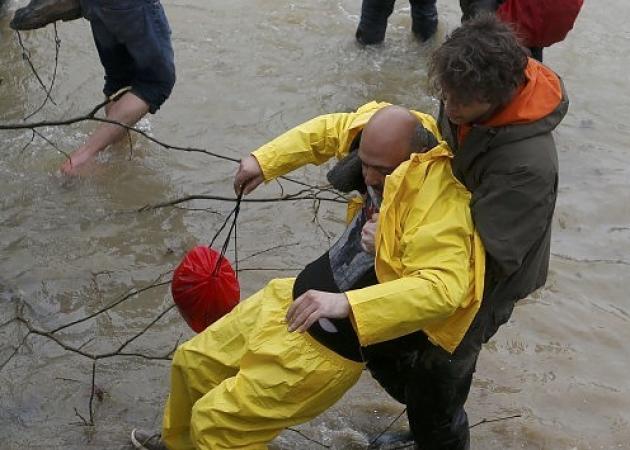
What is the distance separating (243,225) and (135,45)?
A: 3.74 ft

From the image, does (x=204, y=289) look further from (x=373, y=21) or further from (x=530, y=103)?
(x=373, y=21)

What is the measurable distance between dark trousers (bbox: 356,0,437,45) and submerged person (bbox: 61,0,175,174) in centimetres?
223

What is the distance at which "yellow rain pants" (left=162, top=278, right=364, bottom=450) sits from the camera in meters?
2.85

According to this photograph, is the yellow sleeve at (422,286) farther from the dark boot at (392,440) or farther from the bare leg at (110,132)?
the bare leg at (110,132)

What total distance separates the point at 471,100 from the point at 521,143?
19 cm

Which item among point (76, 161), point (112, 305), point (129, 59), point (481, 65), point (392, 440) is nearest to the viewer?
point (481, 65)

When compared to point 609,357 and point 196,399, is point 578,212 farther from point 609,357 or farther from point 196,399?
point 196,399

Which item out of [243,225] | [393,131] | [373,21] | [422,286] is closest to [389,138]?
[393,131]

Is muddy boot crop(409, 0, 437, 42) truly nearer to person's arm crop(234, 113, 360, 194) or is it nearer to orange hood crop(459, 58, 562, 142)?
person's arm crop(234, 113, 360, 194)

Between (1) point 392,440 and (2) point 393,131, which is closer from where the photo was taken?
(2) point 393,131

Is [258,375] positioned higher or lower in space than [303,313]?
lower

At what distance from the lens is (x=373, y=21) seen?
6980mm

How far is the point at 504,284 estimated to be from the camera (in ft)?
9.17

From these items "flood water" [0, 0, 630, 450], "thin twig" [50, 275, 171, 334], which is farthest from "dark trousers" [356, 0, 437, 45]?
"thin twig" [50, 275, 171, 334]
